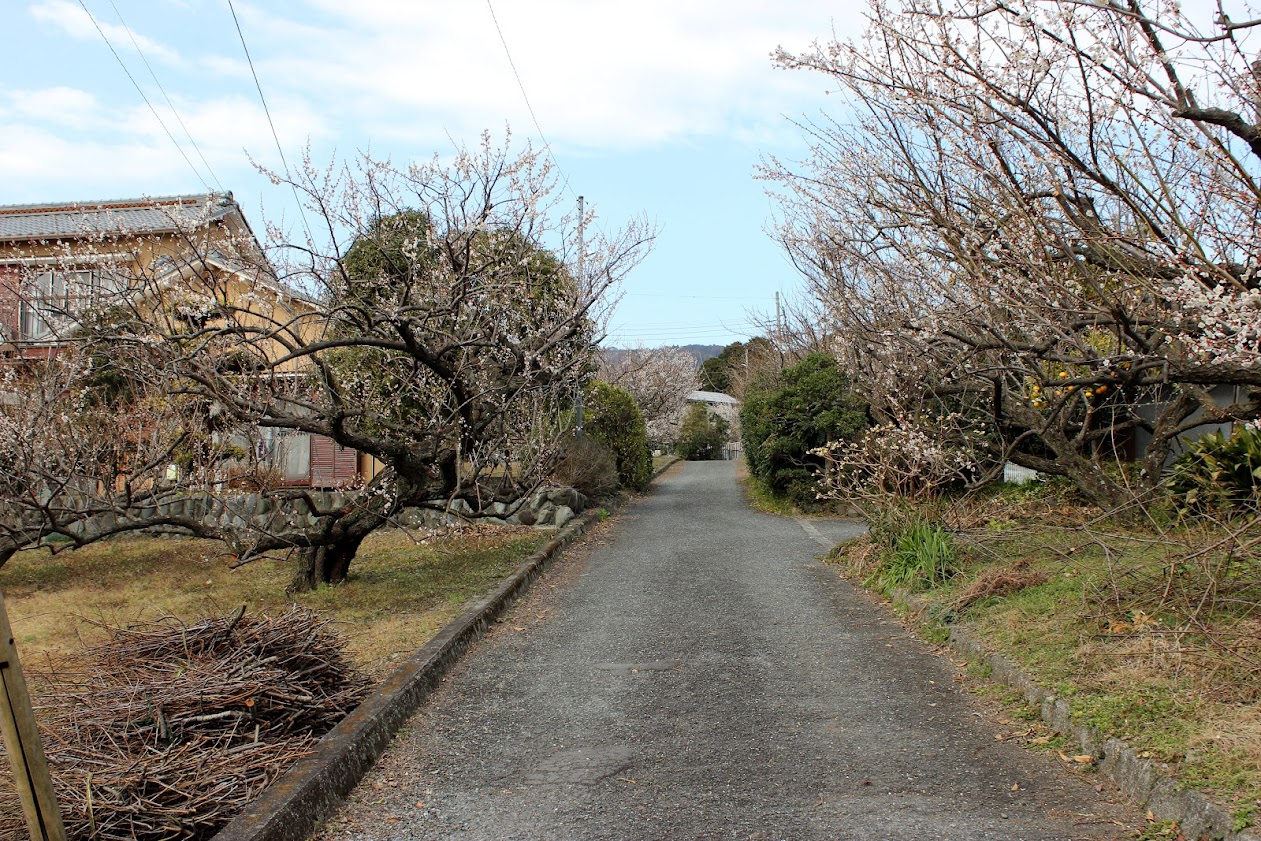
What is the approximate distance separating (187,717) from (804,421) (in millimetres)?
14391

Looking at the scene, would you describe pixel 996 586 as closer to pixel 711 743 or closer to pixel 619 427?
pixel 711 743

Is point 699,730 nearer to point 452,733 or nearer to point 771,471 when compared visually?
point 452,733

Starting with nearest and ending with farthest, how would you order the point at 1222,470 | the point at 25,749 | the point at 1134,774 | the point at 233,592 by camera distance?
the point at 25,749 → the point at 1134,774 → the point at 1222,470 → the point at 233,592

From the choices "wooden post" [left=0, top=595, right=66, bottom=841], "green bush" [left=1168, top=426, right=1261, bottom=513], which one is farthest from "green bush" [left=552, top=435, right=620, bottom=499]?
"wooden post" [left=0, top=595, right=66, bottom=841]

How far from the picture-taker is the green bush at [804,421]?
1750 centimetres

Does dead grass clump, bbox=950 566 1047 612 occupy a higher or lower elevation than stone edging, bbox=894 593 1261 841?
higher

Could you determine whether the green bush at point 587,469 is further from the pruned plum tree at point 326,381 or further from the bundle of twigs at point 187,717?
the bundle of twigs at point 187,717

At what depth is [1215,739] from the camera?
4047mm

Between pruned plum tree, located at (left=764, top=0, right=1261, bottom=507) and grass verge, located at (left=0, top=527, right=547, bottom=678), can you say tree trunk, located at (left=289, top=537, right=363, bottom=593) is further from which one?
pruned plum tree, located at (left=764, top=0, right=1261, bottom=507)

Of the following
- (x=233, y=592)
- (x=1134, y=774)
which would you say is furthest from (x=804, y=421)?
(x=1134, y=774)

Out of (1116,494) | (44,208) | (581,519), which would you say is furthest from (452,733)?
(44,208)

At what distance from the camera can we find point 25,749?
2.72 metres

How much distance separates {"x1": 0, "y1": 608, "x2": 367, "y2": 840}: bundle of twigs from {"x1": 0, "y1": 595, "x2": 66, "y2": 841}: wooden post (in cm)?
100

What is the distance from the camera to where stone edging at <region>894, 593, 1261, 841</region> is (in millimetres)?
3508
